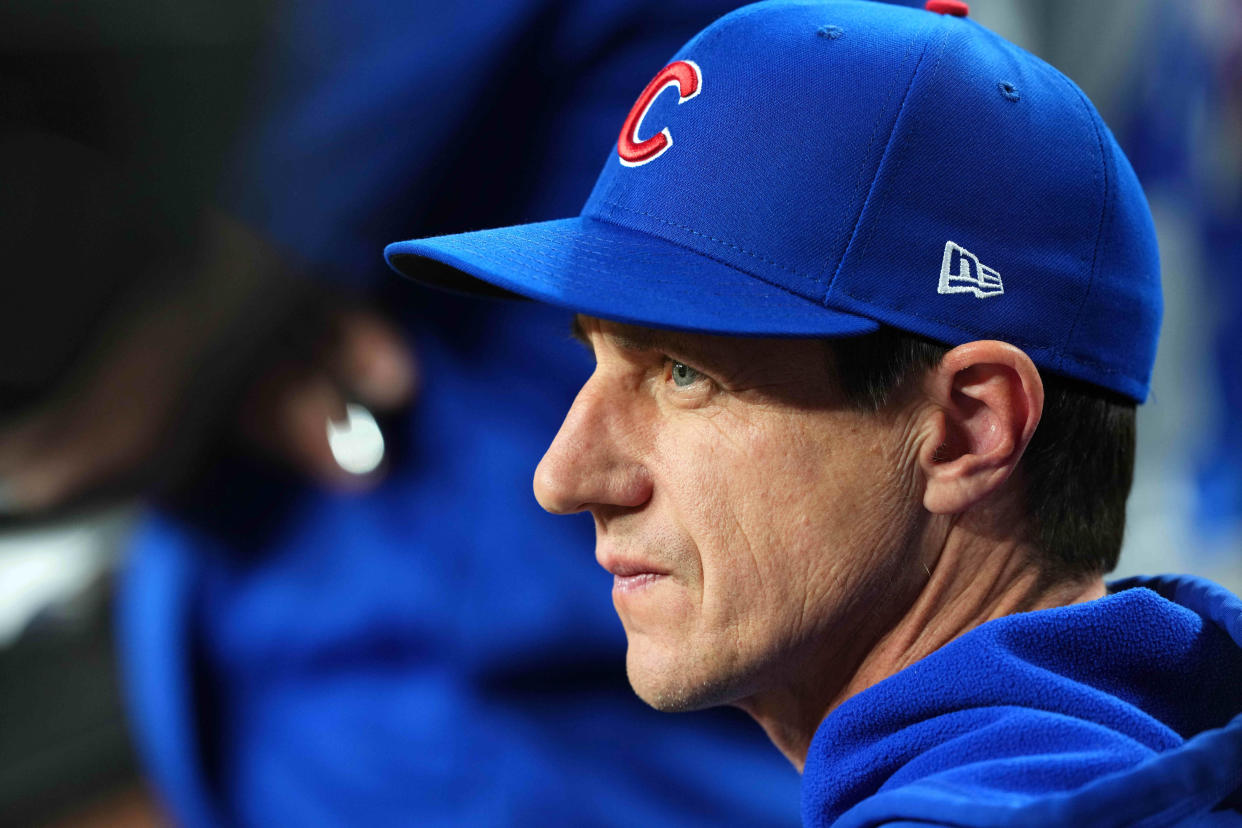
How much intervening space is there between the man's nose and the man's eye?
3cm

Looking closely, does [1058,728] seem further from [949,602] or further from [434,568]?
[434,568]

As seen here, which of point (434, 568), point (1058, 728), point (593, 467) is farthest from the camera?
point (434, 568)

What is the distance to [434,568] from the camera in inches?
47.1

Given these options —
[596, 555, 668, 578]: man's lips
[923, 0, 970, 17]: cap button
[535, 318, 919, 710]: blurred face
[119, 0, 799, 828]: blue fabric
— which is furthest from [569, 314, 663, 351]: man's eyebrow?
[119, 0, 799, 828]: blue fabric

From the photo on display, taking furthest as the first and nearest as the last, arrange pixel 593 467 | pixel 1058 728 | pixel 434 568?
pixel 434 568 → pixel 593 467 → pixel 1058 728

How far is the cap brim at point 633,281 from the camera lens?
52 cm

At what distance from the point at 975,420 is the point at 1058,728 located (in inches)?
6.1

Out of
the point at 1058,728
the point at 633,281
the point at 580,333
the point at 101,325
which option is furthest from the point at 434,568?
the point at 1058,728

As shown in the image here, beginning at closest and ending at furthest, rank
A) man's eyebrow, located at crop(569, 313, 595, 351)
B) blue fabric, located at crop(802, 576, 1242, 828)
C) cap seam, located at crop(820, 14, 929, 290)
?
1. blue fabric, located at crop(802, 576, 1242, 828)
2. cap seam, located at crop(820, 14, 929, 290)
3. man's eyebrow, located at crop(569, 313, 595, 351)

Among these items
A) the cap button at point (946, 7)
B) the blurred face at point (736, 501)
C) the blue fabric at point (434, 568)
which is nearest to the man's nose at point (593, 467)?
the blurred face at point (736, 501)

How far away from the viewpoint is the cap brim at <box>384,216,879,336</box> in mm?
518

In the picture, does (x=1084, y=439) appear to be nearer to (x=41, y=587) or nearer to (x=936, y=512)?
(x=936, y=512)

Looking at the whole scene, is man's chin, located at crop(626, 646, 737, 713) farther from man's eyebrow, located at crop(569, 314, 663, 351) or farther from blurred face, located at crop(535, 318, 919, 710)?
man's eyebrow, located at crop(569, 314, 663, 351)

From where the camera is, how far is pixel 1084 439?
60 centimetres
